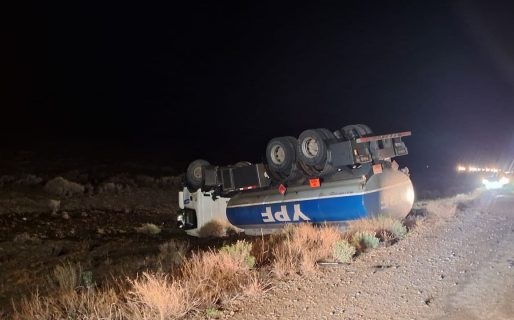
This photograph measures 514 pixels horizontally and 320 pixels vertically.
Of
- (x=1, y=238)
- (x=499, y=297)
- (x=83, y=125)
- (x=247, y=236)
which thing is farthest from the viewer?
(x=83, y=125)

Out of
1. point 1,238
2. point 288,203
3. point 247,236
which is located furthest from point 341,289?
point 1,238

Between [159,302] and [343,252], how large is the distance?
9.62 feet

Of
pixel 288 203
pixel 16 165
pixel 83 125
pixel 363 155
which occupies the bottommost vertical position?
pixel 288 203

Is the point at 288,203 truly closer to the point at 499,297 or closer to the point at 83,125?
the point at 499,297

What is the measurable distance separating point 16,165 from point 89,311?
2804 centimetres

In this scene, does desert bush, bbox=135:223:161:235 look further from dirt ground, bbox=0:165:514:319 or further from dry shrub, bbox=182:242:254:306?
dry shrub, bbox=182:242:254:306

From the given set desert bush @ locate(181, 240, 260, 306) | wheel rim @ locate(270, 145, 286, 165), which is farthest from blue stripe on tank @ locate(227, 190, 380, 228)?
desert bush @ locate(181, 240, 260, 306)

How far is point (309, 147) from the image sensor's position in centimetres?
1000

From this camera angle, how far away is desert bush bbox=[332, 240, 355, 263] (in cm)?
677

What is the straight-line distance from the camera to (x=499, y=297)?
16.0ft

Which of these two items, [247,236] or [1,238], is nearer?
[247,236]

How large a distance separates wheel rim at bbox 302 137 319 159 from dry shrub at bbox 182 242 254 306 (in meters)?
3.67

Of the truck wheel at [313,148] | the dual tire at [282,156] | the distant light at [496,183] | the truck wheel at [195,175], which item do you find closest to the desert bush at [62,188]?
the truck wheel at [195,175]

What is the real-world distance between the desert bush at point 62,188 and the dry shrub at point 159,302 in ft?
56.8
